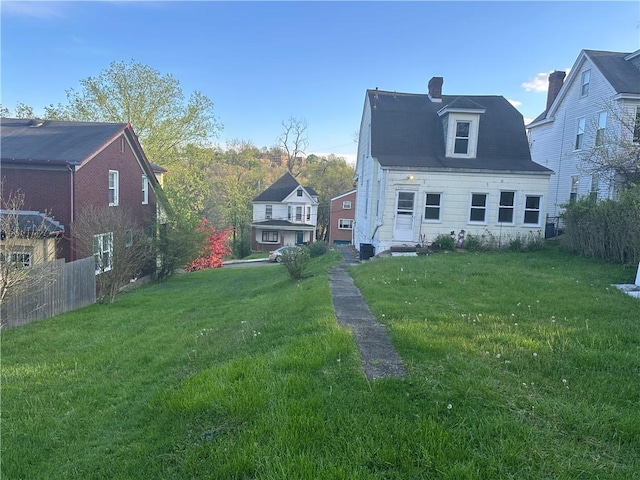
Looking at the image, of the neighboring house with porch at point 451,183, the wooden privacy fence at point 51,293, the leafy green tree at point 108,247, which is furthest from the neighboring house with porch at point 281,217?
the wooden privacy fence at point 51,293

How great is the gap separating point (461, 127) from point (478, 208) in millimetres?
3646

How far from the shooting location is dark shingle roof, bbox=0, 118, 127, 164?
50.3ft

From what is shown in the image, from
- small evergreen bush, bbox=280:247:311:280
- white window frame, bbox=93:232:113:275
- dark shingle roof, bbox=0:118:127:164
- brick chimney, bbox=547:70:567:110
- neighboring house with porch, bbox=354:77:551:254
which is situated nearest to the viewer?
small evergreen bush, bbox=280:247:311:280

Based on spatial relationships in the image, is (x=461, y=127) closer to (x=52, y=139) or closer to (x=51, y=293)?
(x=51, y=293)

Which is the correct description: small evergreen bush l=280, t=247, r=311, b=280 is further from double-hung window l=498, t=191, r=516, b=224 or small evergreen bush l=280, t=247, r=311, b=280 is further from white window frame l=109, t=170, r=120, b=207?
white window frame l=109, t=170, r=120, b=207

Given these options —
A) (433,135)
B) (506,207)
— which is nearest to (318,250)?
(433,135)

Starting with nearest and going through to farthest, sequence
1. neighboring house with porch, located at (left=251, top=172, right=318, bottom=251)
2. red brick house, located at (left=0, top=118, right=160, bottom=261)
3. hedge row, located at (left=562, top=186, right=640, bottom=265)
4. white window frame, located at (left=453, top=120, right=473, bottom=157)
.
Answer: hedge row, located at (left=562, top=186, right=640, bottom=265) < red brick house, located at (left=0, top=118, right=160, bottom=261) < white window frame, located at (left=453, top=120, right=473, bottom=157) < neighboring house with porch, located at (left=251, top=172, right=318, bottom=251)

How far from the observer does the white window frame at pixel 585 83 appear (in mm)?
20531

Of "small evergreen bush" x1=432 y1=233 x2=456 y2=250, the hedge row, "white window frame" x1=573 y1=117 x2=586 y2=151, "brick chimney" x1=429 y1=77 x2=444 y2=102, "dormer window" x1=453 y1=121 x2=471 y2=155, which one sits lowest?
"small evergreen bush" x1=432 y1=233 x2=456 y2=250

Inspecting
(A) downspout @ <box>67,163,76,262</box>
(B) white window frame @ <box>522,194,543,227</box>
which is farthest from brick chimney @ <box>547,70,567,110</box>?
(A) downspout @ <box>67,163,76,262</box>

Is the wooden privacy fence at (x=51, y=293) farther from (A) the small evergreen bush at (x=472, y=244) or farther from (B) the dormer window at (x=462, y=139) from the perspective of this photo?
(B) the dormer window at (x=462, y=139)

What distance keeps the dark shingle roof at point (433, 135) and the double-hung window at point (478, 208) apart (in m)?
1.19

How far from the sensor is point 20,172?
15.3 metres

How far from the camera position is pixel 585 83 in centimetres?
2080
